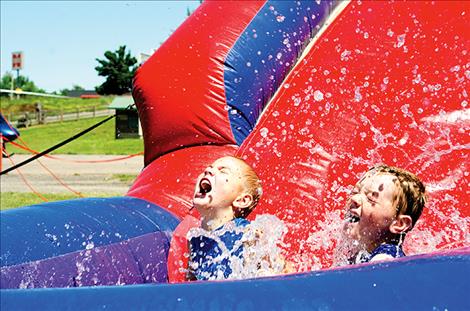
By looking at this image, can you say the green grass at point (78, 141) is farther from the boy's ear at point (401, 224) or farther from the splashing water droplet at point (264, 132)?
the boy's ear at point (401, 224)

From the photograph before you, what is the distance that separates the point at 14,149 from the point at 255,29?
12219mm

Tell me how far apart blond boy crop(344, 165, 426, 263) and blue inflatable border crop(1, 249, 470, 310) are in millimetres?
650

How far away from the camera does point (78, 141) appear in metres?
15.2

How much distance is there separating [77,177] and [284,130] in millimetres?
6283

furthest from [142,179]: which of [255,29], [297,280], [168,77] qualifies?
[297,280]

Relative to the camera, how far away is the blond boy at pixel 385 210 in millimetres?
1659

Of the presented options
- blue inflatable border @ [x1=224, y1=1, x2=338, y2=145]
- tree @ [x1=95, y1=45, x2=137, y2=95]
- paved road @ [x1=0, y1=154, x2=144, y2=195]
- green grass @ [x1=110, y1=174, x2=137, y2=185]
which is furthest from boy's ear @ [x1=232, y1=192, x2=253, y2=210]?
tree @ [x1=95, y1=45, x2=137, y2=95]

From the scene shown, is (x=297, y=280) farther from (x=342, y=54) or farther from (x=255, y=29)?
(x=255, y=29)

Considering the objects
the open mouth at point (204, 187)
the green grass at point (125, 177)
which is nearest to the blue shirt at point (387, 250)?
the open mouth at point (204, 187)

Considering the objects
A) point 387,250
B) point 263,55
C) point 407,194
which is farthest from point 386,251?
point 263,55

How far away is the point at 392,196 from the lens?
1.67m

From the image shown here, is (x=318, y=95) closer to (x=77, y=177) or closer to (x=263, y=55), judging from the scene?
(x=263, y=55)

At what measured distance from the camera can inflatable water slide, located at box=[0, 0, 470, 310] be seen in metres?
2.15

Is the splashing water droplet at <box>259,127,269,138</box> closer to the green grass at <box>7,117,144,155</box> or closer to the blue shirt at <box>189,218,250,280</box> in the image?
the blue shirt at <box>189,218,250,280</box>
